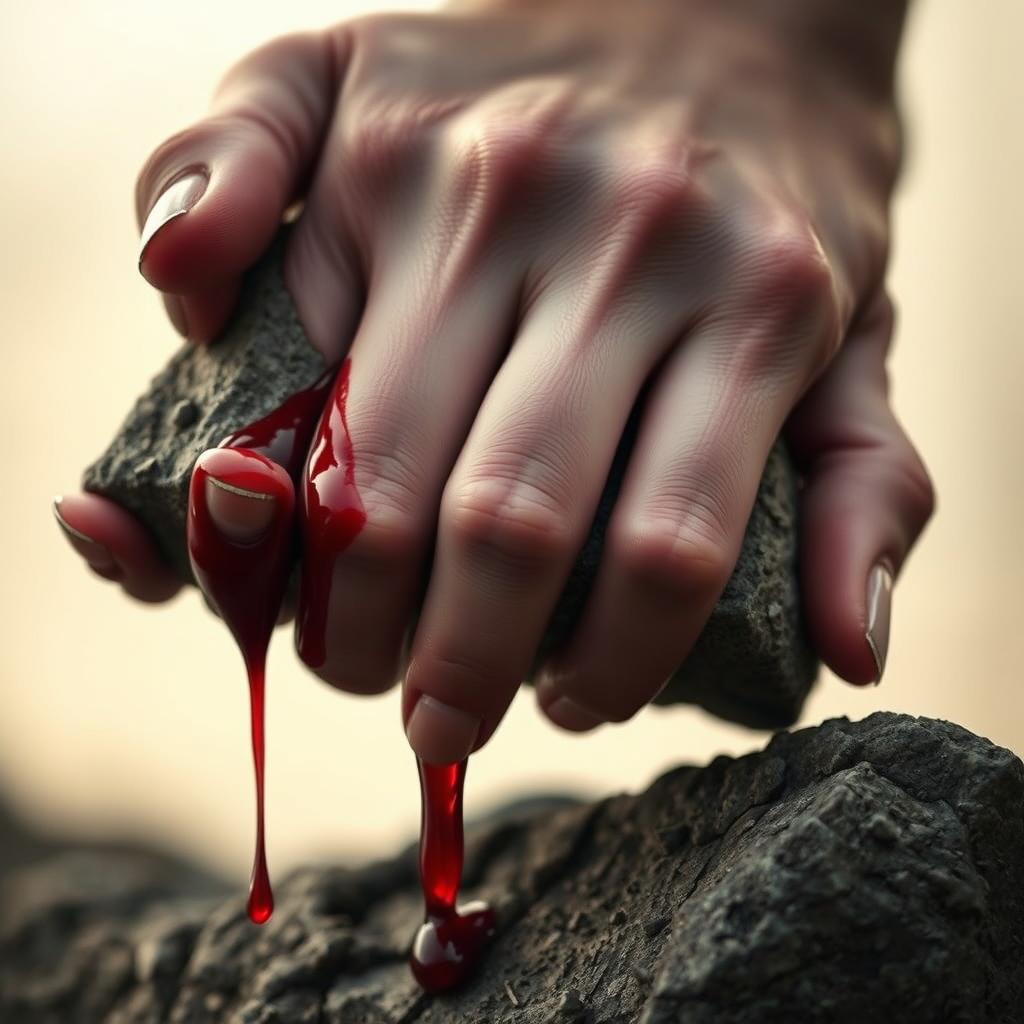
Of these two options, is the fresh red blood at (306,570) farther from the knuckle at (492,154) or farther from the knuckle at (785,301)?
the knuckle at (785,301)

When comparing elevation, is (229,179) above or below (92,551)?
above

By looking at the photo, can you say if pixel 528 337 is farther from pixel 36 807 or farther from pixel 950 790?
pixel 36 807

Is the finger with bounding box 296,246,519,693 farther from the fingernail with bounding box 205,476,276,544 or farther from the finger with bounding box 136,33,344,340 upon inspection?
the finger with bounding box 136,33,344,340

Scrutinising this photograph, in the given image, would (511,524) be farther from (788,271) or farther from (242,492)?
(788,271)

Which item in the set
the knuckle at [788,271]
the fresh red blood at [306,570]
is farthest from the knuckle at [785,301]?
the fresh red blood at [306,570]

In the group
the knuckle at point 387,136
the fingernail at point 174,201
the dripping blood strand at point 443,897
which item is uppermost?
the fingernail at point 174,201

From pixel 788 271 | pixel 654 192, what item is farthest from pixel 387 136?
pixel 788 271
